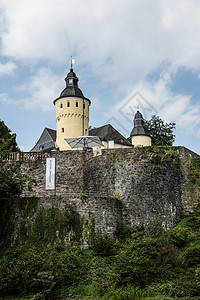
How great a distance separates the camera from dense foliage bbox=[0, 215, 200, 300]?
14.6 m

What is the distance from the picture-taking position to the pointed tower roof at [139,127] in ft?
142

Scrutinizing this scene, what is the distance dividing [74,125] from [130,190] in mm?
15858

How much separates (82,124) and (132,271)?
23702mm

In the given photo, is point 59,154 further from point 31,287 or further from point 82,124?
point 31,287

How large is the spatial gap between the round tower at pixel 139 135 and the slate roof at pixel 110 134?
0.92m

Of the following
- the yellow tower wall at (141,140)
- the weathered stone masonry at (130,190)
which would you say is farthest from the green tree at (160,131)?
the weathered stone masonry at (130,190)

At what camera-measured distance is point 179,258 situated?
18.1 meters

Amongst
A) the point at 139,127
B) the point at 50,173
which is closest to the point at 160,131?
the point at 139,127

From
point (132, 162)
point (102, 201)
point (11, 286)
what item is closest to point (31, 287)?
point (11, 286)

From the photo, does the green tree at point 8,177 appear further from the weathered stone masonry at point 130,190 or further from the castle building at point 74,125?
the castle building at point 74,125

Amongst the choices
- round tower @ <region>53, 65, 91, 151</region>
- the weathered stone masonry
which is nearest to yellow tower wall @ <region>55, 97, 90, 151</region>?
round tower @ <region>53, 65, 91, 151</region>

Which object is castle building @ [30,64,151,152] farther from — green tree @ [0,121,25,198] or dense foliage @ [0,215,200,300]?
dense foliage @ [0,215,200,300]

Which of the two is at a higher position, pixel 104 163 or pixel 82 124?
pixel 82 124

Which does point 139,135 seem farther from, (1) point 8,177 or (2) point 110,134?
(1) point 8,177
